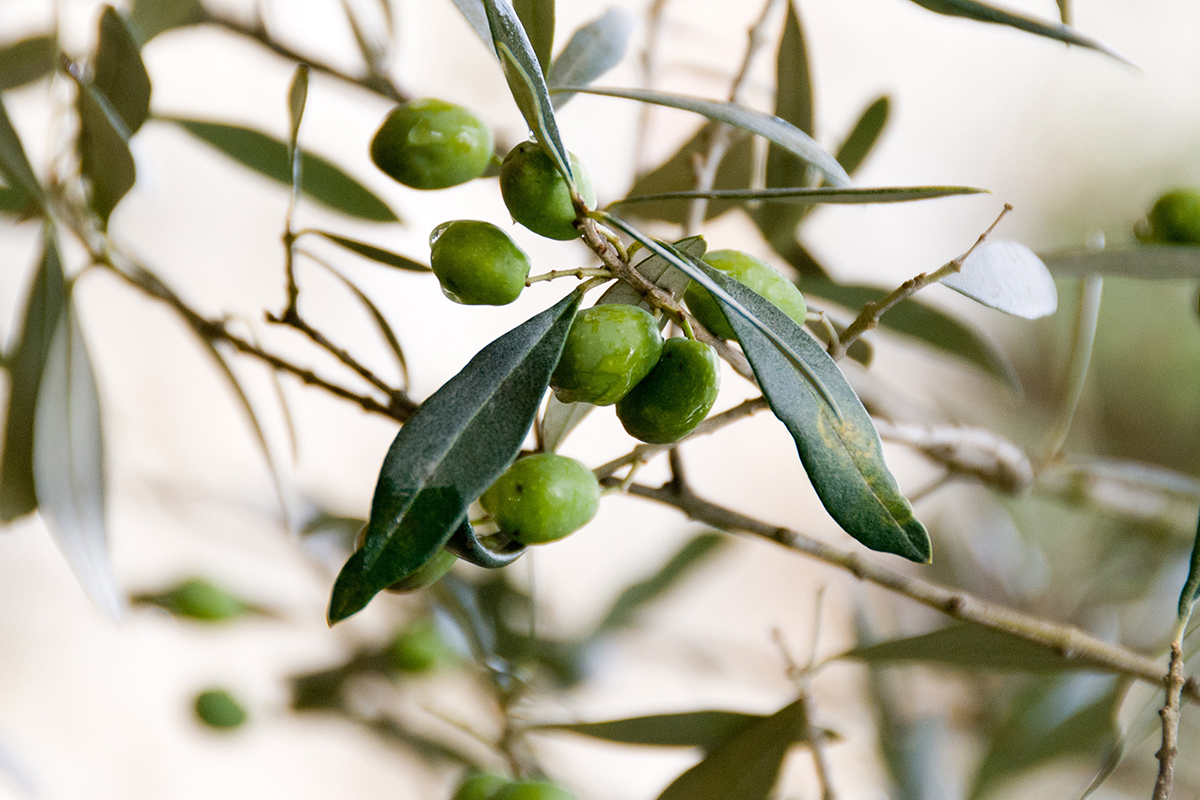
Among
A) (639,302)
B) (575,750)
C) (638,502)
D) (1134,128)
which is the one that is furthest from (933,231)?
(639,302)

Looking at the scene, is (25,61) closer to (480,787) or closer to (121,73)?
(121,73)

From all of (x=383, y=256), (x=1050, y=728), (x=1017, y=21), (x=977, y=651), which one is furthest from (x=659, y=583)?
(x=1017, y=21)

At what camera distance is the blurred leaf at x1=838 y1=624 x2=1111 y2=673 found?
459mm

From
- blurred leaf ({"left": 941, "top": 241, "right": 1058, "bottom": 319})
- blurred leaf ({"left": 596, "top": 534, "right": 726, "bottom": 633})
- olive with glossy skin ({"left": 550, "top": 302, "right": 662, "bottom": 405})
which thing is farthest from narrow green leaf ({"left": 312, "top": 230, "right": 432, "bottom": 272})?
blurred leaf ({"left": 596, "top": 534, "right": 726, "bottom": 633})

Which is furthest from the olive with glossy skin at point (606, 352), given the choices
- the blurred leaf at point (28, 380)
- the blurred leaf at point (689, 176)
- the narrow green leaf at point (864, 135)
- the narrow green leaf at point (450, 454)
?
the blurred leaf at point (28, 380)

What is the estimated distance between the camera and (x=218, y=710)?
0.91 m

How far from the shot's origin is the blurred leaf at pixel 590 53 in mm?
413

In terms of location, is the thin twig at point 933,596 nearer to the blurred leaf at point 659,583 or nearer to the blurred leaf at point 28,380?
the blurred leaf at point 28,380

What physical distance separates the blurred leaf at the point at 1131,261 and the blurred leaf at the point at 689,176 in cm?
19

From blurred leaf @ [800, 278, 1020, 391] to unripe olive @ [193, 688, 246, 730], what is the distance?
0.79 metres

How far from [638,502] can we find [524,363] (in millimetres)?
1372

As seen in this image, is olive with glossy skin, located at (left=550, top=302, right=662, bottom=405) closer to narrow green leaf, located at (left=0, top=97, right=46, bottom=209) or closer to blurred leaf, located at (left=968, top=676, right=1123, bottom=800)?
narrow green leaf, located at (left=0, top=97, right=46, bottom=209)

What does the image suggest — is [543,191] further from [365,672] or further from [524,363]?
[365,672]

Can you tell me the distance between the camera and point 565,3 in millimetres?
1598
